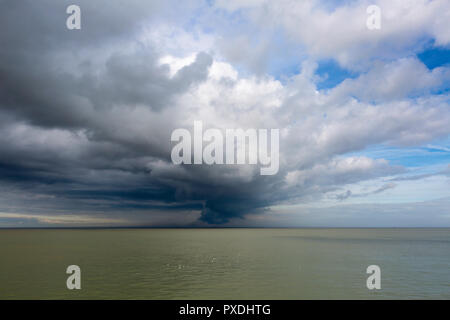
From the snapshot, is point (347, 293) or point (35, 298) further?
point (347, 293)

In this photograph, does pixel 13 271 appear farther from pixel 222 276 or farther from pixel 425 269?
pixel 425 269

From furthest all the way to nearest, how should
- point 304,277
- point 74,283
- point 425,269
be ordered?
1. point 425,269
2. point 304,277
3. point 74,283

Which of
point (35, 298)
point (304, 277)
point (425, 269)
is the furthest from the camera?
point (425, 269)

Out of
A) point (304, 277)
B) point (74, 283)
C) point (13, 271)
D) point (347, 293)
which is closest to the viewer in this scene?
point (347, 293)

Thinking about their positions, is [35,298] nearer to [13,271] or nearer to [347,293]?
[13,271]

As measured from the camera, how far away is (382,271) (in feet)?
203

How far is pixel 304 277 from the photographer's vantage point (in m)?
54.4
